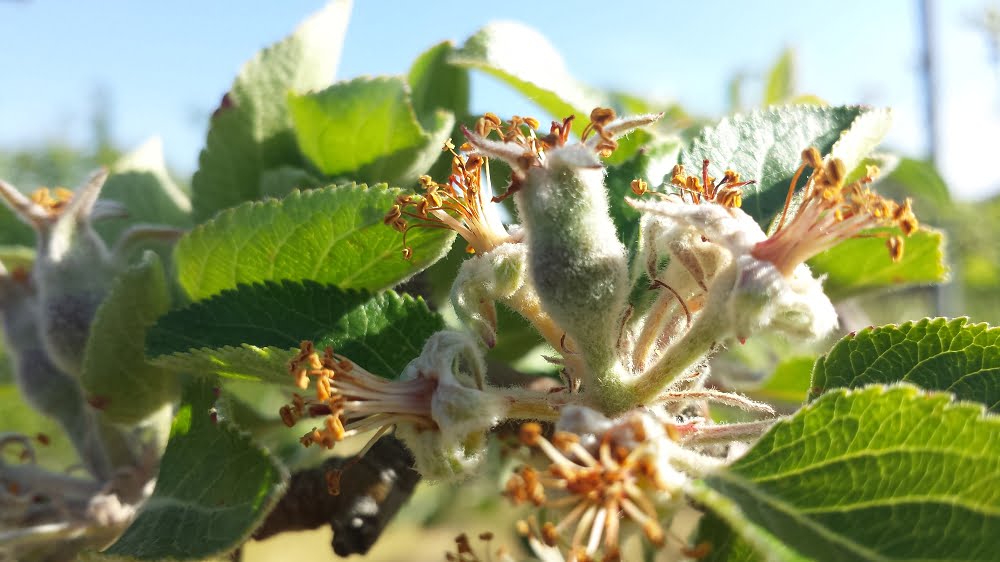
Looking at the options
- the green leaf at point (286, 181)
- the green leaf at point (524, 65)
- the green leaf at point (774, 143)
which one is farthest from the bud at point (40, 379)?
the green leaf at point (774, 143)

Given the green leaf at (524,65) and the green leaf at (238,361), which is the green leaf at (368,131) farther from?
the green leaf at (238,361)

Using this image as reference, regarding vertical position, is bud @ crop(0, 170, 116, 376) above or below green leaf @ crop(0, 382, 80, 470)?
above

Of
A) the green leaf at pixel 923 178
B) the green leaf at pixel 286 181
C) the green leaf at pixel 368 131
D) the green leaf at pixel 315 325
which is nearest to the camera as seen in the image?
the green leaf at pixel 315 325

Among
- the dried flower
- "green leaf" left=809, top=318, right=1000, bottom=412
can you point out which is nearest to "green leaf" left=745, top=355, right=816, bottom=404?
"green leaf" left=809, top=318, right=1000, bottom=412

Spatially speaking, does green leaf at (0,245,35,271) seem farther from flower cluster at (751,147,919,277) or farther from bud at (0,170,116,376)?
flower cluster at (751,147,919,277)

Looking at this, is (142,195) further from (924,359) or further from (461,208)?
(924,359)

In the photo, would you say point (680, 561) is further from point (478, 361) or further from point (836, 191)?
point (836, 191)
